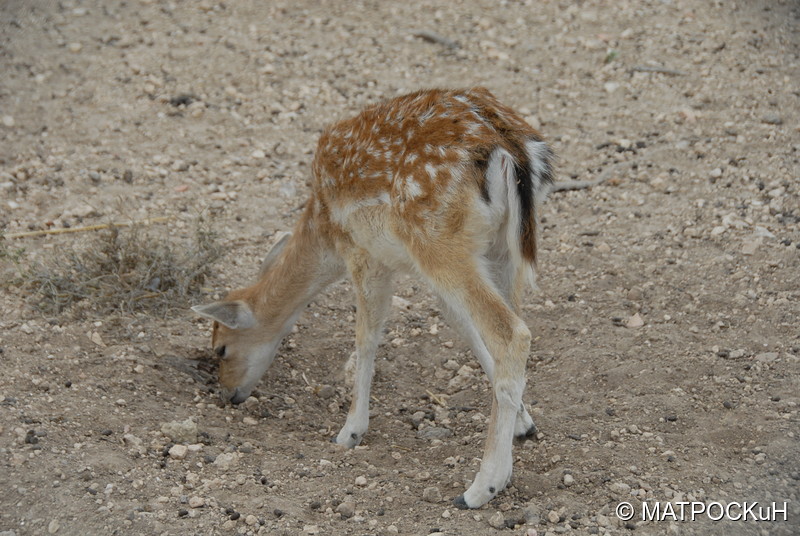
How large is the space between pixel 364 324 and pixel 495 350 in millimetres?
1116

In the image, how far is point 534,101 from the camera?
338 inches

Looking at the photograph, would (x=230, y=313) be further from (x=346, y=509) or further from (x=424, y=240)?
(x=346, y=509)

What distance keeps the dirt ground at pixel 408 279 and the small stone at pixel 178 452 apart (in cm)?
1

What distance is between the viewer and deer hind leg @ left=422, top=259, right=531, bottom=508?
4438mm

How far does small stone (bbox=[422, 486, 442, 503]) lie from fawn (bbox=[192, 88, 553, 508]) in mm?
106

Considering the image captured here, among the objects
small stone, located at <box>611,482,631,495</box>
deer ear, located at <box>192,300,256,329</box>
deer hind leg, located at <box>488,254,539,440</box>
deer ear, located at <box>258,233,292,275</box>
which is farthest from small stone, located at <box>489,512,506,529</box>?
deer ear, located at <box>258,233,292,275</box>

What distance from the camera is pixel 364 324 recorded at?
5348 mm

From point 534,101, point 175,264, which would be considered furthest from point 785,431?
point 534,101

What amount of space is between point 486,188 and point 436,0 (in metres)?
6.19

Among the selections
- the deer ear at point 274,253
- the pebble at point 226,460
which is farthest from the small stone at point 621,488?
the deer ear at point 274,253

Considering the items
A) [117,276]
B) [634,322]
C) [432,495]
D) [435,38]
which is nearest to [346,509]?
[432,495]

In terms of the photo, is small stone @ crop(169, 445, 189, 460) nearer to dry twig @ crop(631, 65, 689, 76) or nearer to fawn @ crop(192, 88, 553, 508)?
fawn @ crop(192, 88, 553, 508)

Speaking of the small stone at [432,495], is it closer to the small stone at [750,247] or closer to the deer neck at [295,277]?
the deer neck at [295,277]

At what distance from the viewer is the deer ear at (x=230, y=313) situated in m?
5.58
